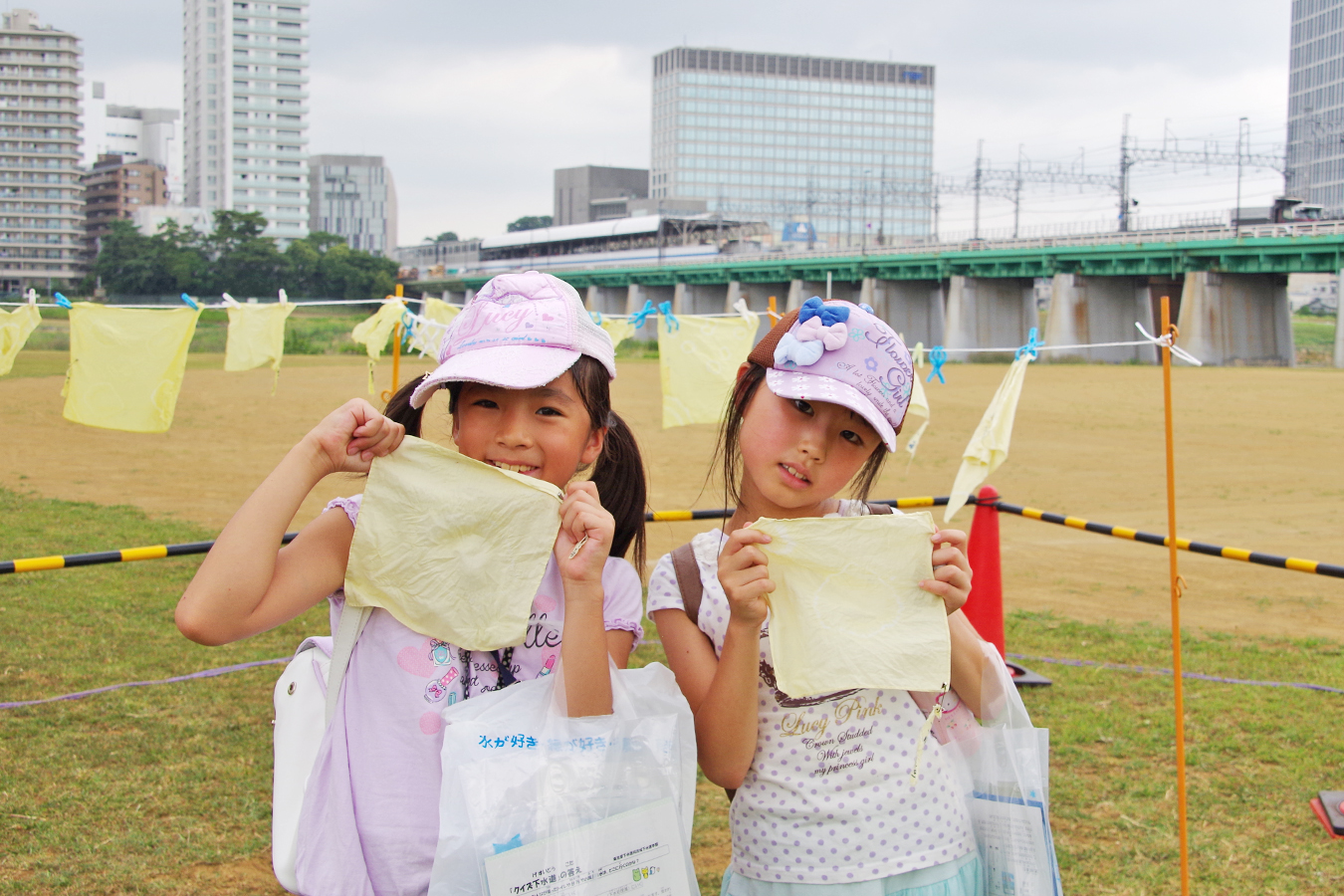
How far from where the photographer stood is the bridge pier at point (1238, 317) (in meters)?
37.7

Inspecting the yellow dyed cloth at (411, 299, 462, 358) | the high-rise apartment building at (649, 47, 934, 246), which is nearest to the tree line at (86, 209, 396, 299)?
the high-rise apartment building at (649, 47, 934, 246)

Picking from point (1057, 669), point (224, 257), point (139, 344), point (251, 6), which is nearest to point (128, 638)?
point (139, 344)

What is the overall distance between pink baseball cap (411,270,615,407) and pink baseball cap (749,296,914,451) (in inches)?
13.1

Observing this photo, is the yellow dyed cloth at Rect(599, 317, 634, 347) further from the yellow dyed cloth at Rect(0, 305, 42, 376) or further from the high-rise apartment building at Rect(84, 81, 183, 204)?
the high-rise apartment building at Rect(84, 81, 183, 204)

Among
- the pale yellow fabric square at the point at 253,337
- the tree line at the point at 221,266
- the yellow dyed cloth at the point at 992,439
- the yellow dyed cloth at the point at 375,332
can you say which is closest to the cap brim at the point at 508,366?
the yellow dyed cloth at the point at 992,439

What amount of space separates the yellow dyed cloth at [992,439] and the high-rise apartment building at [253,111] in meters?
107

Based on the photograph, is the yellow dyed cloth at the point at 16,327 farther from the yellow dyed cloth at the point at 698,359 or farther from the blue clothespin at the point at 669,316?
the yellow dyed cloth at the point at 698,359

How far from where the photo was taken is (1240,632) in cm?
801

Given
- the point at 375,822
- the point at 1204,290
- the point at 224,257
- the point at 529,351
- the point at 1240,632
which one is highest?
the point at 224,257

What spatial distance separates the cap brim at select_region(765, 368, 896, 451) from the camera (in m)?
1.75

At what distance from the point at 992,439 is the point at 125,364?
17.9 feet

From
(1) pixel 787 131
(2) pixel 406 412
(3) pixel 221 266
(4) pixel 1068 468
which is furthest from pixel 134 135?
(2) pixel 406 412

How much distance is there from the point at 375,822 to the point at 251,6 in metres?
119

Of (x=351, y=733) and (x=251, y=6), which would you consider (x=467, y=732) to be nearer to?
(x=351, y=733)
